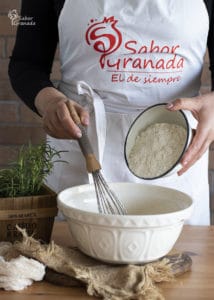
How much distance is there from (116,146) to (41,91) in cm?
17

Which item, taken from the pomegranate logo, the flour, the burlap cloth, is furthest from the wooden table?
the pomegranate logo

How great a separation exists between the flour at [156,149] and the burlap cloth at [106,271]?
0.14 meters

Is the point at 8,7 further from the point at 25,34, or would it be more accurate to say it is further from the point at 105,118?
the point at 105,118

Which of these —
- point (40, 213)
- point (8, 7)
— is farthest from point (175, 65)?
point (8, 7)

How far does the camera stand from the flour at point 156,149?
2.86ft

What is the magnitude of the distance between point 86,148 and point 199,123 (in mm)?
206

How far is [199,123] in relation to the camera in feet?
3.00

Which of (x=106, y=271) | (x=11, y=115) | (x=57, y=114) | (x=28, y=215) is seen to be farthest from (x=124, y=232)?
(x=11, y=115)

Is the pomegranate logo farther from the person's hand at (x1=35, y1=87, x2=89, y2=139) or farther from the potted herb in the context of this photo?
the potted herb

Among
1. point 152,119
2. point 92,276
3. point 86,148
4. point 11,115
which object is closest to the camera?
point 92,276

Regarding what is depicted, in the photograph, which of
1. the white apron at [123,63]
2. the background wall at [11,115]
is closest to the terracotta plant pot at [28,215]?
the white apron at [123,63]

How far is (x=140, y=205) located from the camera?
0.87 metres

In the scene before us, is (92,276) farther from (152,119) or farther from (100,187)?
(152,119)

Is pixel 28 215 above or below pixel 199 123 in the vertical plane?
below
